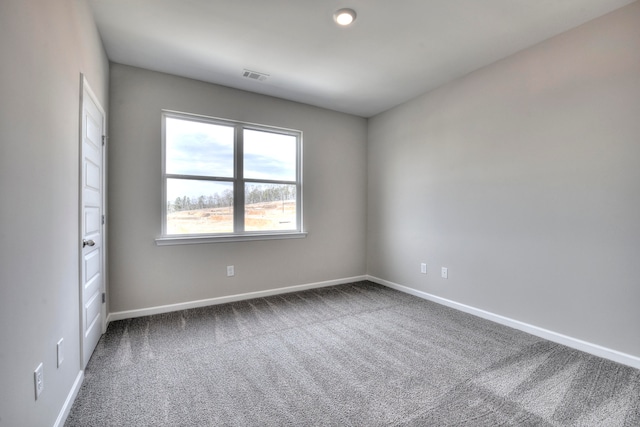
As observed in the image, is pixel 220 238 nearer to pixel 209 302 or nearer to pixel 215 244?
pixel 215 244

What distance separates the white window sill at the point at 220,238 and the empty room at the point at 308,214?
0.09ft

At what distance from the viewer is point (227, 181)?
3.59 metres

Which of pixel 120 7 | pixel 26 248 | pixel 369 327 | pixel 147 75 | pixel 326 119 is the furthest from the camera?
pixel 326 119

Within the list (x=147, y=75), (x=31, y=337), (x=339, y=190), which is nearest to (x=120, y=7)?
(x=147, y=75)

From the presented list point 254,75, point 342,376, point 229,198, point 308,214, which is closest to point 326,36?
point 254,75

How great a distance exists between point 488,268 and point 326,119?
2.91 metres

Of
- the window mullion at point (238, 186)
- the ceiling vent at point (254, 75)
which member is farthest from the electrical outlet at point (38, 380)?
the ceiling vent at point (254, 75)

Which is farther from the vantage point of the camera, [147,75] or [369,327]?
[147,75]

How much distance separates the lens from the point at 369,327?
2867mm

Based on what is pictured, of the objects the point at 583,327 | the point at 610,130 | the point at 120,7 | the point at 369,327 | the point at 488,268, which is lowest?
the point at 369,327

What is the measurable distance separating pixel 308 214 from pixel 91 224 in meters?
2.50

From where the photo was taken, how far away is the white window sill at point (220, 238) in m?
3.19

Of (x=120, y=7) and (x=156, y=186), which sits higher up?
(x=120, y=7)

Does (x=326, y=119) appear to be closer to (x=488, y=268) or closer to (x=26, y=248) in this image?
(x=488, y=268)
